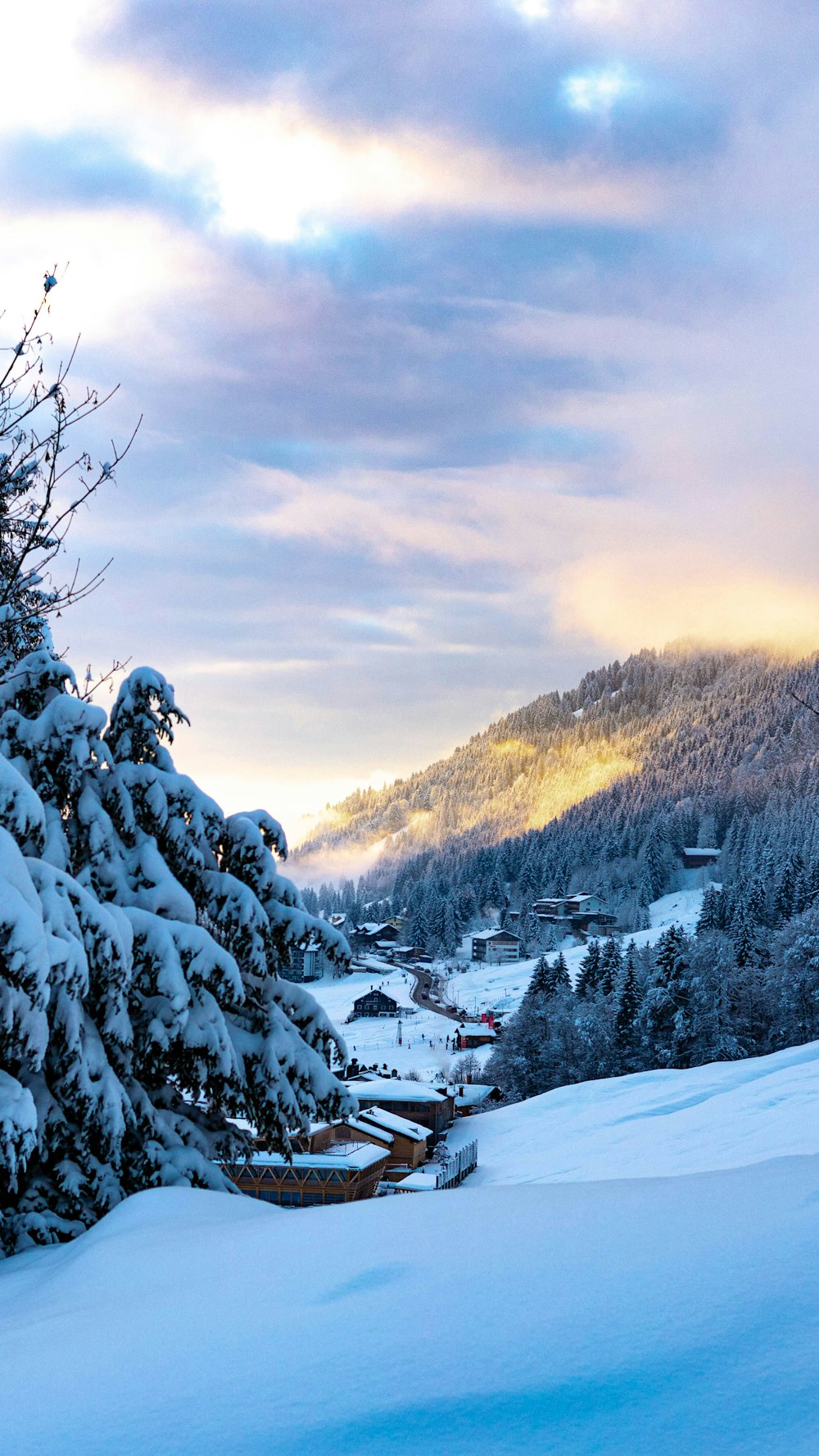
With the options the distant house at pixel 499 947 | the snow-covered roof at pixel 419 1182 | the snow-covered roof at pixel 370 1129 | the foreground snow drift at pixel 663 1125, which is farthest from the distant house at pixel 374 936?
the snow-covered roof at pixel 419 1182

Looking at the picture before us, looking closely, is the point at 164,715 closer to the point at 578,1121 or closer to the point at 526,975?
the point at 578,1121

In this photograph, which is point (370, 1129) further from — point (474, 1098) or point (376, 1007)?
point (376, 1007)

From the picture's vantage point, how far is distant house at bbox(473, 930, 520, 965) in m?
118

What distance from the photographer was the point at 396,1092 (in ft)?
139

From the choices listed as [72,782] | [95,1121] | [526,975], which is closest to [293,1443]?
[95,1121]

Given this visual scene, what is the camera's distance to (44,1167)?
24.5 feet

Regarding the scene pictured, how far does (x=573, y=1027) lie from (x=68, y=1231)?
44404 mm

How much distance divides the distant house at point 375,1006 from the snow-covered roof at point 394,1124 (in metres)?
50.9

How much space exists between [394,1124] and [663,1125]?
1395 cm

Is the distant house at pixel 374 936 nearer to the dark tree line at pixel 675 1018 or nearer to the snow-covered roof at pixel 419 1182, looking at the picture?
the dark tree line at pixel 675 1018

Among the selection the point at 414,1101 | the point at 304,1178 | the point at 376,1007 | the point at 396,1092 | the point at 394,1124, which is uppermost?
the point at 304,1178

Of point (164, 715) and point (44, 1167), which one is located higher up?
point (164, 715)

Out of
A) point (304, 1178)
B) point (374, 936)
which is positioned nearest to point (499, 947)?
point (374, 936)

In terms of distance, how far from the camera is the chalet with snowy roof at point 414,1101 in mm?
41250
